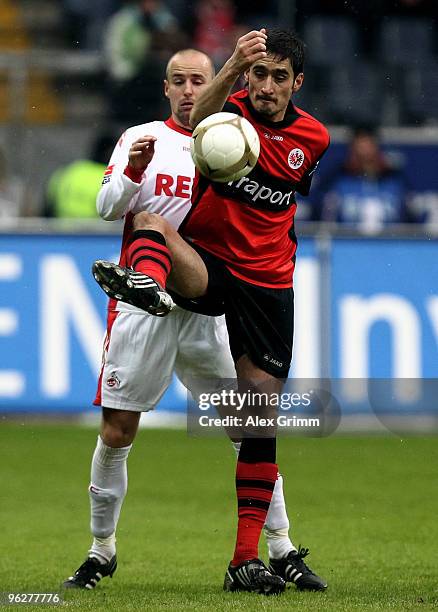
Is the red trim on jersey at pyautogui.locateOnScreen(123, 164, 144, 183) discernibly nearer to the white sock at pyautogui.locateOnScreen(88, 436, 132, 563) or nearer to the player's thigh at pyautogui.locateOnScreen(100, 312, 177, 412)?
the player's thigh at pyautogui.locateOnScreen(100, 312, 177, 412)

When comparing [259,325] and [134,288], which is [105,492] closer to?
[259,325]

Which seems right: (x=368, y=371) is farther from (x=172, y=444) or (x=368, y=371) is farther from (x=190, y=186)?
(x=190, y=186)

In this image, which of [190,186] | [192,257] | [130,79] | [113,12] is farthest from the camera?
[113,12]

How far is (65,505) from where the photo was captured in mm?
7332

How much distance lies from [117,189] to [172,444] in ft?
14.9

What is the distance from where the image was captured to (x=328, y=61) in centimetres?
1420

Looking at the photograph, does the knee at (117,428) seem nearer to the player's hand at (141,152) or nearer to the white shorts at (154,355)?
the white shorts at (154,355)

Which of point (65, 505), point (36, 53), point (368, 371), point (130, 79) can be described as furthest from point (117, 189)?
point (36, 53)

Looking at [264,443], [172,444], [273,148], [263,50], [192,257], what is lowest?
[172,444]

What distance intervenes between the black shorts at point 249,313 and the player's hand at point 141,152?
406 millimetres

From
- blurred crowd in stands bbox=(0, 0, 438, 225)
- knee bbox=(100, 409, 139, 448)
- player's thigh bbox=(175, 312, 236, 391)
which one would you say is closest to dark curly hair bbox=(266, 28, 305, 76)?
player's thigh bbox=(175, 312, 236, 391)

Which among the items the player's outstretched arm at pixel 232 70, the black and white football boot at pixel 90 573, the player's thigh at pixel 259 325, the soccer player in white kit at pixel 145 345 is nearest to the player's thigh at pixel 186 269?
the player's thigh at pixel 259 325

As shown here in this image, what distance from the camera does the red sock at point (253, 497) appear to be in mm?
5141

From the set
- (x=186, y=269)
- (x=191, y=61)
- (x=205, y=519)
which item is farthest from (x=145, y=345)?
(x=205, y=519)
